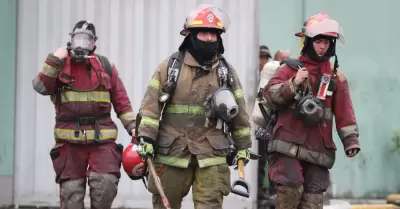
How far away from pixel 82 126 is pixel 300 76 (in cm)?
214

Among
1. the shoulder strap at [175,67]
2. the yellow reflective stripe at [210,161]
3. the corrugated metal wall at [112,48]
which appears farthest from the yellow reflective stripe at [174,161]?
the corrugated metal wall at [112,48]

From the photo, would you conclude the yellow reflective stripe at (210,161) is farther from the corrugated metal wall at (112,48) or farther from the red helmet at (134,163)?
the corrugated metal wall at (112,48)

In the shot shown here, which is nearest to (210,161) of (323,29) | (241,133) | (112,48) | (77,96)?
(241,133)

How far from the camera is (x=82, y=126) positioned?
8875 mm

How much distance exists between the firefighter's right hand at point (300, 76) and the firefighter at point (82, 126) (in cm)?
192

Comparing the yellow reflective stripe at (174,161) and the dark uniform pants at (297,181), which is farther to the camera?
the dark uniform pants at (297,181)

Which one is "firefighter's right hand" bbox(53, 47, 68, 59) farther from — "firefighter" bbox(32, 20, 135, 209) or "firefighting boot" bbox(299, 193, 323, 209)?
"firefighting boot" bbox(299, 193, 323, 209)

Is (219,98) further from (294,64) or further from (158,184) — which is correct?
(294,64)

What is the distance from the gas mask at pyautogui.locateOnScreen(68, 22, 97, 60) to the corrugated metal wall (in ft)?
7.22

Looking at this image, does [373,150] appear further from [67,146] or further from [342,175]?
[67,146]

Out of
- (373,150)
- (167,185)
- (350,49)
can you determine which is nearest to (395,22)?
(350,49)

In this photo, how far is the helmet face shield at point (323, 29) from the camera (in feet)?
27.1

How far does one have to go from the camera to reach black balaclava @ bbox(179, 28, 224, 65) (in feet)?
25.8

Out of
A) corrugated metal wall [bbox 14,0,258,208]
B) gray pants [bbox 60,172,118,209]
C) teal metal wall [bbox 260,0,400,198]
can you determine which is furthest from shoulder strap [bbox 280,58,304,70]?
teal metal wall [bbox 260,0,400,198]
